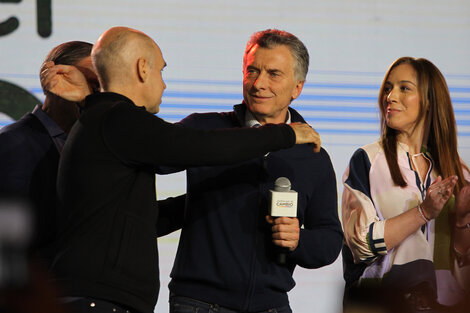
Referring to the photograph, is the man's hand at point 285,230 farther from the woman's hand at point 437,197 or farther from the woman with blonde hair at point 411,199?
the woman's hand at point 437,197

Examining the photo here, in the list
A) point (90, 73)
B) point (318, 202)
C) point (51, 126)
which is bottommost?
point (318, 202)

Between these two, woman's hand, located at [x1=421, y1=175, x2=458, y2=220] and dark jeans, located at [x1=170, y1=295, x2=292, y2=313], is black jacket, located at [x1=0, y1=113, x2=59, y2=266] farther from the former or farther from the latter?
woman's hand, located at [x1=421, y1=175, x2=458, y2=220]

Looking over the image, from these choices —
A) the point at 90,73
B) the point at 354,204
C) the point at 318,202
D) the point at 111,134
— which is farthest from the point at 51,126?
the point at 354,204

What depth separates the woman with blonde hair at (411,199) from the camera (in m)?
2.80

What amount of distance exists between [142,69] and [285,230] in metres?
0.69

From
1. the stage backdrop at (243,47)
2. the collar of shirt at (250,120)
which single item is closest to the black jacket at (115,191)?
the collar of shirt at (250,120)

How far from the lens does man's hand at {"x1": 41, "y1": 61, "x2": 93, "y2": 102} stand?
2.62 meters

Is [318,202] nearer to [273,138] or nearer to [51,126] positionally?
[273,138]

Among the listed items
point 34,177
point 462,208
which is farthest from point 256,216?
point 462,208

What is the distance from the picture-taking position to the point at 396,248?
9.41 feet

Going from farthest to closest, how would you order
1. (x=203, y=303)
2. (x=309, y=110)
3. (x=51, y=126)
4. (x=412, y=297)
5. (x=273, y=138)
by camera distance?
1. (x=309, y=110)
2. (x=412, y=297)
3. (x=51, y=126)
4. (x=203, y=303)
5. (x=273, y=138)

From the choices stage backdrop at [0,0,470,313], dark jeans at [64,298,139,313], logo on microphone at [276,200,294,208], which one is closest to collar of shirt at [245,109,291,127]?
logo on microphone at [276,200,294,208]

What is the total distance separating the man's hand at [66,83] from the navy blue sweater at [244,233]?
39 cm

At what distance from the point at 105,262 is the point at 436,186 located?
4.57 ft
